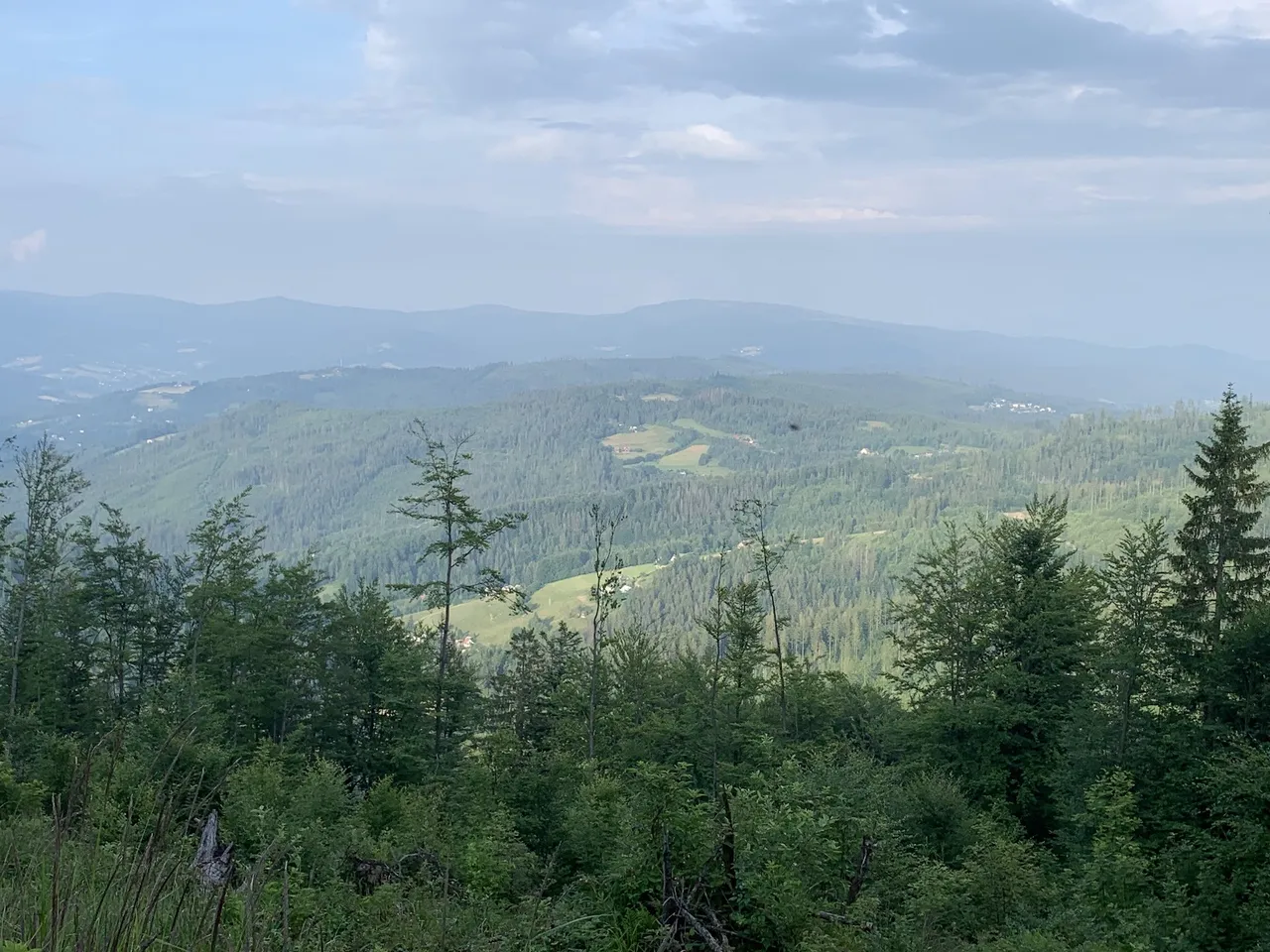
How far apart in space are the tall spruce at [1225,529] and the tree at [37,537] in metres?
32.7

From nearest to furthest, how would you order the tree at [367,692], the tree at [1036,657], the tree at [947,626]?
1. the tree at [1036,657]
2. the tree at [367,692]
3. the tree at [947,626]

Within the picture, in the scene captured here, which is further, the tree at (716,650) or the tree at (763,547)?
the tree at (763,547)

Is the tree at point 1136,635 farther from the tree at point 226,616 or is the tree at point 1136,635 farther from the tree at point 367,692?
the tree at point 226,616

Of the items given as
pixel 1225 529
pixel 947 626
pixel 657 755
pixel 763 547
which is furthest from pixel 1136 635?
pixel 657 755

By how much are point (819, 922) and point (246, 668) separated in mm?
26464

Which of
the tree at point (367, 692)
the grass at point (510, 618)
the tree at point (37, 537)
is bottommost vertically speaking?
the grass at point (510, 618)

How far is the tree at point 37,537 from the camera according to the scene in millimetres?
29484

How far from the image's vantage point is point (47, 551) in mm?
31422

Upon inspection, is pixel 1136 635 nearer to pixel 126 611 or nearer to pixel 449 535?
pixel 449 535

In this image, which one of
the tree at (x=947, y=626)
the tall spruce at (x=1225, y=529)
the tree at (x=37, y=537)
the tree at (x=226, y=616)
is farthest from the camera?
the tree at (x=37, y=537)

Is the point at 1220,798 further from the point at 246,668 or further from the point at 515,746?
the point at 246,668

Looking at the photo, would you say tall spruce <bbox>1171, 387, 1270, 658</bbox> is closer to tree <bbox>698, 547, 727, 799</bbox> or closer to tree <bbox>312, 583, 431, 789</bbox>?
tree <bbox>698, 547, 727, 799</bbox>

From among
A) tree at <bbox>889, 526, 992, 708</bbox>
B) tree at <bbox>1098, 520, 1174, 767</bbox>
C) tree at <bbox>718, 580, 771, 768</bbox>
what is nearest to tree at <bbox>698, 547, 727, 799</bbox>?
tree at <bbox>718, 580, 771, 768</bbox>

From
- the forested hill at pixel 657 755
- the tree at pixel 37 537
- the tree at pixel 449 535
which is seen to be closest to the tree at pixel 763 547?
the forested hill at pixel 657 755
